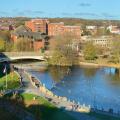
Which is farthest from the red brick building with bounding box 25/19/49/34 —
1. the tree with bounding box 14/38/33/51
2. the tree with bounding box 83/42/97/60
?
the tree with bounding box 83/42/97/60

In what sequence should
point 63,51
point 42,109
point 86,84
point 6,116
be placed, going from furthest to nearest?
point 63,51
point 86,84
point 42,109
point 6,116

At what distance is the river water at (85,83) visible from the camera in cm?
3741

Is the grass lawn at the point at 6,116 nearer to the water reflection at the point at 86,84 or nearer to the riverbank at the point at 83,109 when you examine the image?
the riverbank at the point at 83,109

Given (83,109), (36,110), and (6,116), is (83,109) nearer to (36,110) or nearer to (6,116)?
(36,110)

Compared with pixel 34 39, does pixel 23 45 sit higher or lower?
lower

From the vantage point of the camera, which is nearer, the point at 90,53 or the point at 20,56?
the point at 20,56

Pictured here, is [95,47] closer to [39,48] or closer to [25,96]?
[39,48]

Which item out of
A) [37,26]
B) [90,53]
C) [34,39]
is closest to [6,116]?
[90,53]

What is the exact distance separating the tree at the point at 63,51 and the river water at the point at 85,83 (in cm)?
306

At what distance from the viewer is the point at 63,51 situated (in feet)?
222

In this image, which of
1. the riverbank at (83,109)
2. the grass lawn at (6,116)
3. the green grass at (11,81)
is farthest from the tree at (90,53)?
the grass lawn at (6,116)

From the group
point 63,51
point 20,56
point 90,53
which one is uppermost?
point 63,51

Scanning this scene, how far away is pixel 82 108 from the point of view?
102 feet

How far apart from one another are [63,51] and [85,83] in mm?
21077
